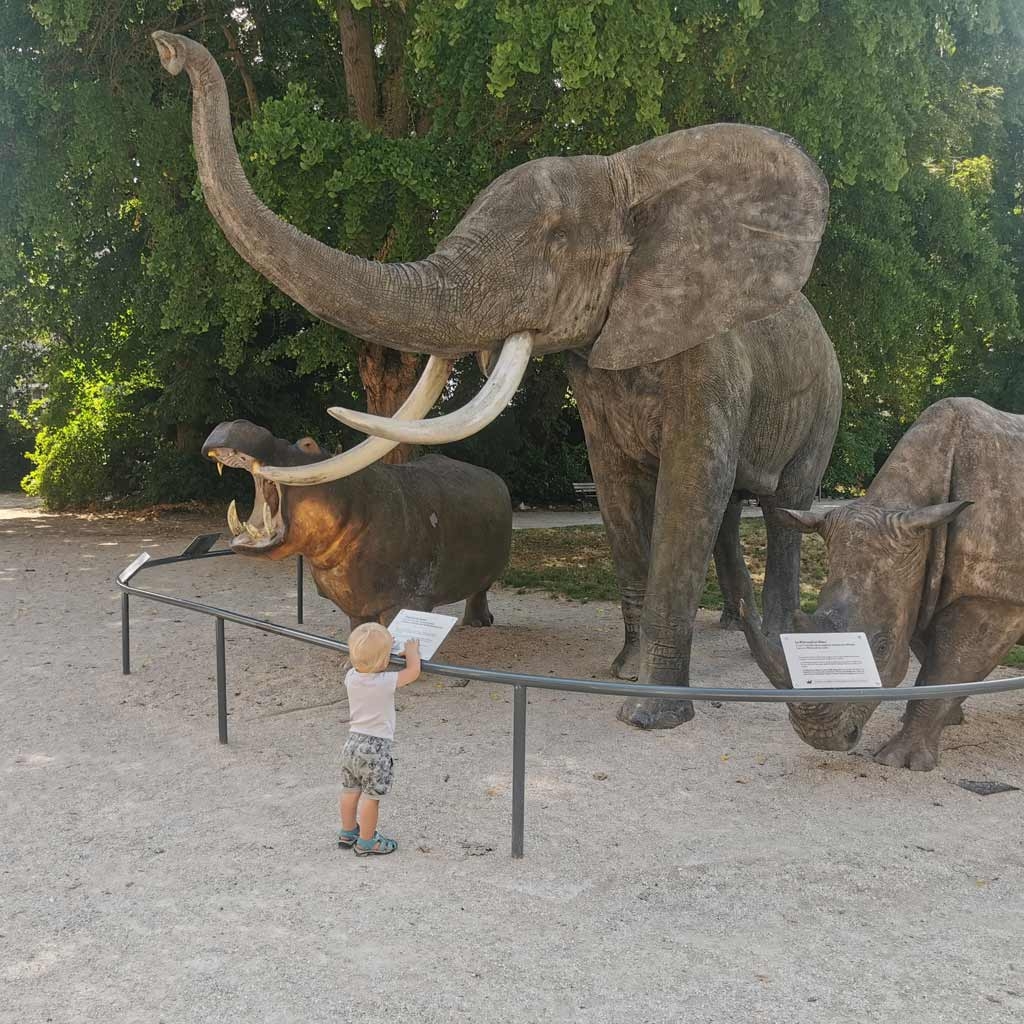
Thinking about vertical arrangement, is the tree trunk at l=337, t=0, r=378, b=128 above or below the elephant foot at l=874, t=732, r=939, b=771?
above

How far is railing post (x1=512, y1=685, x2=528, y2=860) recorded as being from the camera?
13.8ft

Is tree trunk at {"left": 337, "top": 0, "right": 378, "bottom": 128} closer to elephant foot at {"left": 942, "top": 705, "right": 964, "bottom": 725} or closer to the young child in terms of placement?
elephant foot at {"left": 942, "top": 705, "right": 964, "bottom": 725}

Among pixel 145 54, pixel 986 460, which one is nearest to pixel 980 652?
pixel 986 460

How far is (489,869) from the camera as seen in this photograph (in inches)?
166

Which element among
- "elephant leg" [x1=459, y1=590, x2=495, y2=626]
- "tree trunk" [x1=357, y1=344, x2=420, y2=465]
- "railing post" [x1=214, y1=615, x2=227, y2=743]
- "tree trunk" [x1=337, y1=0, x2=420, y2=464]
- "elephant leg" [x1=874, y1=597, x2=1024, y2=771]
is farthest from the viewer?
"tree trunk" [x1=357, y1=344, x2=420, y2=465]

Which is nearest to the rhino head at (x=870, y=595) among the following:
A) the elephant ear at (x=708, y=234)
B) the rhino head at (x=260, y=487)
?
the elephant ear at (x=708, y=234)

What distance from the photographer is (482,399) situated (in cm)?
507

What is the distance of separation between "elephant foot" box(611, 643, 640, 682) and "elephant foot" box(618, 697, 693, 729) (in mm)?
1209

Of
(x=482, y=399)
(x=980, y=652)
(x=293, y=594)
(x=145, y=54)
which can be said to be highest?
(x=145, y=54)

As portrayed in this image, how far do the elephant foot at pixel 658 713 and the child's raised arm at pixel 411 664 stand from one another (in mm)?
1862

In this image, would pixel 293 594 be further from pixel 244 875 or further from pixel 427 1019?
pixel 427 1019

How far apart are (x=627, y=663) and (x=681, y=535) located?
1.63 m

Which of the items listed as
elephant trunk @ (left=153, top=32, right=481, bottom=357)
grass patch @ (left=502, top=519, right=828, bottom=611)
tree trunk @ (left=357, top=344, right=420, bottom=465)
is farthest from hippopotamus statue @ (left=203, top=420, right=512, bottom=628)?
tree trunk @ (left=357, top=344, right=420, bottom=465)

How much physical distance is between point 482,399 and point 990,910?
2.93 meters
